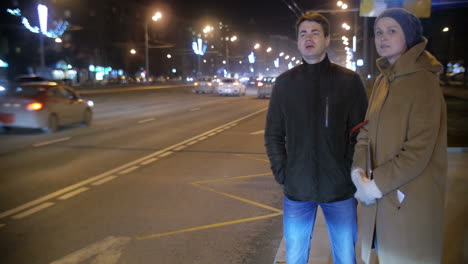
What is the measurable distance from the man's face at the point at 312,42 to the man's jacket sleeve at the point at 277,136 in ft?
0.87

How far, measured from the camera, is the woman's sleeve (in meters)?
2.42

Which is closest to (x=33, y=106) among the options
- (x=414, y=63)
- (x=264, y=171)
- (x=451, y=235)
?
(x=264, y=171)

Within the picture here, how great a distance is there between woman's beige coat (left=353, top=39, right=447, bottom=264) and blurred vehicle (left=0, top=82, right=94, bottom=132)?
1394cm

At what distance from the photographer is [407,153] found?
2453mm

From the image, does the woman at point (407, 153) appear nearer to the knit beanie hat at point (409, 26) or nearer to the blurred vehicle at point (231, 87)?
the knit beanie hat at point (409, 26)

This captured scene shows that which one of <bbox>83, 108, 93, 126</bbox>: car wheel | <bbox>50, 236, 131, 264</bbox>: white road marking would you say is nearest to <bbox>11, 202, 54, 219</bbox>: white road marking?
<bbox>50, 236, 131, 264</bbox>: white road marking

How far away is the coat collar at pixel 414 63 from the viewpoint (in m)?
2.50

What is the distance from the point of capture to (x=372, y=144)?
2684 mm

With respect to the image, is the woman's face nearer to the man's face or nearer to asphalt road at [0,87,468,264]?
the man's face

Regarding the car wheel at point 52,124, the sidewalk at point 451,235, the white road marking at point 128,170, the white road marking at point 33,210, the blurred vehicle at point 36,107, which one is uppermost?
the blurred vehicle at point 36,107

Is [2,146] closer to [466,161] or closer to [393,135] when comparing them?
[466,161]

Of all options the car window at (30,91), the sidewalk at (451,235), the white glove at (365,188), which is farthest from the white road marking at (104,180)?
Result: the car window at (30,91)

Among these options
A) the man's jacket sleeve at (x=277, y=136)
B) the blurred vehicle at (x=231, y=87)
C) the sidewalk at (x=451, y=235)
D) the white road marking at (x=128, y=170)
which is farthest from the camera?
the blurred vehicle at (x=231, y=87)

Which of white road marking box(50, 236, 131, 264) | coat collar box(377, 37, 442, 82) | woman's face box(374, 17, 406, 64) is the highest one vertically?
woman's face box(374, 17, 406, 64)
